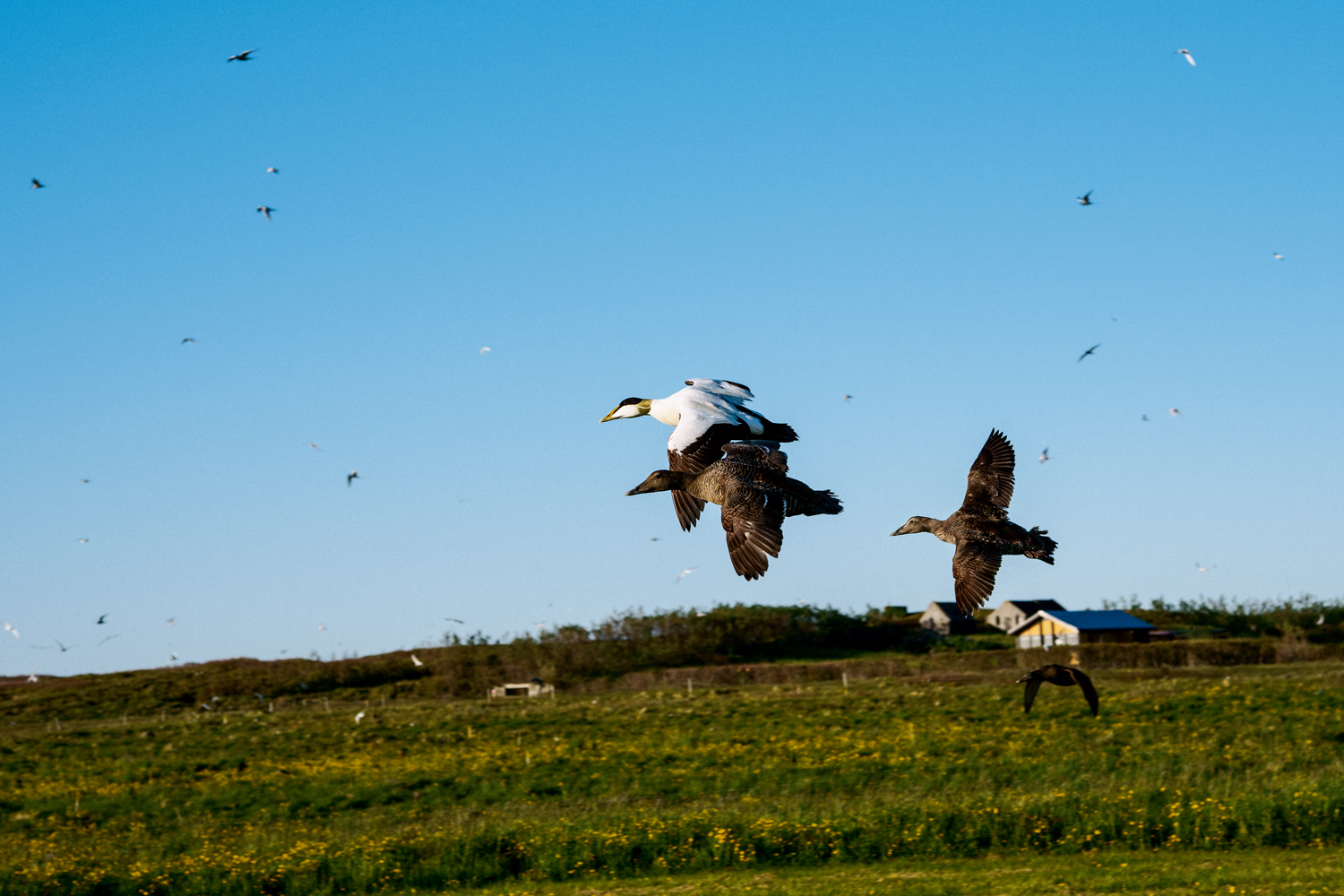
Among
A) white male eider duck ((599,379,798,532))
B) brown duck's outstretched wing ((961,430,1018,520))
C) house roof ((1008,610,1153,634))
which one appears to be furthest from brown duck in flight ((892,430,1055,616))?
house roof ((1008,610,1153,634))

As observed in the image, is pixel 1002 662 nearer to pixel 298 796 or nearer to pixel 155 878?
pixel 298 796

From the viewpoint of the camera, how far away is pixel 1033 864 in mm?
23875

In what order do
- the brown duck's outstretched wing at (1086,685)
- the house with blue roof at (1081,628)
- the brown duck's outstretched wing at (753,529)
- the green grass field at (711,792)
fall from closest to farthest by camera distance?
the brown duck's outstretched wing at (753,529) → the brown duck's outstretched wing at (1086,685) → the green grass field at (711,792) → the house with blue roof at (1081,628)

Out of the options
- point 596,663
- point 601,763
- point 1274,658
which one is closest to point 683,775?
point 601,763

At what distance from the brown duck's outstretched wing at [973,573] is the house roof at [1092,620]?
234 ft

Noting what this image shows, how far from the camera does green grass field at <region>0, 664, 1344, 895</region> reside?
24031mm

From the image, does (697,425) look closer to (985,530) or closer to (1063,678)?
(985,530)

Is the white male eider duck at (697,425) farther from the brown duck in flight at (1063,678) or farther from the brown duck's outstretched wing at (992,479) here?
the brown duck in flight at (1063,678)

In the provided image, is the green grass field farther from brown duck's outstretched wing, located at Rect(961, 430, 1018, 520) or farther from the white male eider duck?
brown duck's outstretched wing, located at Rect(961, 430, 1018, 520)

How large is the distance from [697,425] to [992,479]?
126 centimetres

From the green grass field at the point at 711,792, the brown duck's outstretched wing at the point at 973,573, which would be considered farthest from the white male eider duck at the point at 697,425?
the green grass field at the point at 711,792

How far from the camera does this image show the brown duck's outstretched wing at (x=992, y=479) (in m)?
4.60

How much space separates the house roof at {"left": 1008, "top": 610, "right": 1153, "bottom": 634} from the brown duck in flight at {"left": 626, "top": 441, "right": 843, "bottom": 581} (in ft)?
233

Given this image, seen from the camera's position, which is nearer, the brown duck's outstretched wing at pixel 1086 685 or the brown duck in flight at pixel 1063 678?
the brown duck's outstretched wing at pixel 1086 685
